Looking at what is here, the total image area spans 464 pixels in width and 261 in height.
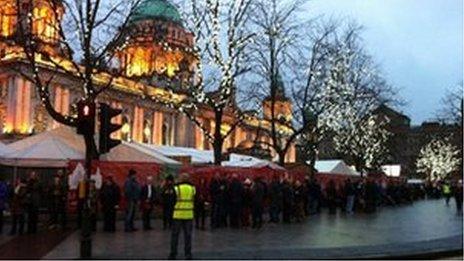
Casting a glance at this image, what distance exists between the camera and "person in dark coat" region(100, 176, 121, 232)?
23.9 m

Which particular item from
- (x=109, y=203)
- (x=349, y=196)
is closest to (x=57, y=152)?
(x=109, y=203)

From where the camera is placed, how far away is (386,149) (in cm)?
7262

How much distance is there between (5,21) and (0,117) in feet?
75.5

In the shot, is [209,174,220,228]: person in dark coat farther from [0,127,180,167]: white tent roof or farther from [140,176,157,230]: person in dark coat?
[0,127,180,167]: white tent roof

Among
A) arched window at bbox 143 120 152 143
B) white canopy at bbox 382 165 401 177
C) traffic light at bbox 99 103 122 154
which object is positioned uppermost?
arched window at bbox 143 120 152 143

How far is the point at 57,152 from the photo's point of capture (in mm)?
29922

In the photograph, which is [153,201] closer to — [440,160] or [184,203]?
[184,203]

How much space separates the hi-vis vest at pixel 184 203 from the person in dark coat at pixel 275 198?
12507mm

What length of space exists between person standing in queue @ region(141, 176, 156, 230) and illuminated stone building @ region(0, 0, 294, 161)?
27.0 feet

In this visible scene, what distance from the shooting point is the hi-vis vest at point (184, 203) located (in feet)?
52.6

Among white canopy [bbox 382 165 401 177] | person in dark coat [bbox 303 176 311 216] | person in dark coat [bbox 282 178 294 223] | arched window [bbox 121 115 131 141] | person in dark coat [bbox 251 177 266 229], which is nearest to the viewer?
person in dark coat [bbox 251 177 266 229]

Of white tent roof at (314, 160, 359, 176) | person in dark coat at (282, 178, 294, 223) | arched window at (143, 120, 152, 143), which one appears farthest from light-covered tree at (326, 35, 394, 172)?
arched window at (143, 120, 152, 143)

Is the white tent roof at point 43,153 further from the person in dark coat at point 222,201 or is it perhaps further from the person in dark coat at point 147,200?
the person in dark coat at point 222,201

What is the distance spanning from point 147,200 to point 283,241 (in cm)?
696
